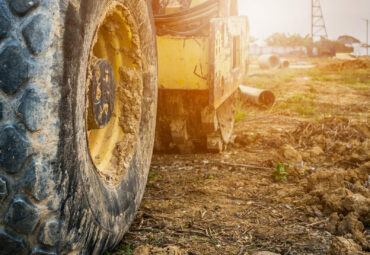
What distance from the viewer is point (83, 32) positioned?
48.8 inches

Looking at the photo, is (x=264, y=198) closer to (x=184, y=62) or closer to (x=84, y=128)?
(x=184, y=62)

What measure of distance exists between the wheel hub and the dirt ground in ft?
1.92

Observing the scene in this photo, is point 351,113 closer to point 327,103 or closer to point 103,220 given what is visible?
point 327,103

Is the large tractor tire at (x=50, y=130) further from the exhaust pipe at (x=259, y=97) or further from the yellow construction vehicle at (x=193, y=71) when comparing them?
the exhaust pipe at (x=259, y=97)

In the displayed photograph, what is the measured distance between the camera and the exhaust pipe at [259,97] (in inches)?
254

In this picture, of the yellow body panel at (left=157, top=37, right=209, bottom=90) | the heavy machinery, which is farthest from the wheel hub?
the yellow body panel at (left=157, top=37, right=209, bottom=90)

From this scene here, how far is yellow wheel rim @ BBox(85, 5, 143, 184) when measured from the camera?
67.7 inches

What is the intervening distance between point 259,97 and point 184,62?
375 centimetres

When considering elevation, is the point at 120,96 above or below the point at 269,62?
below

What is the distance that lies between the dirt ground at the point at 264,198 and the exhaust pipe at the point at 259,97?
1.88 metres

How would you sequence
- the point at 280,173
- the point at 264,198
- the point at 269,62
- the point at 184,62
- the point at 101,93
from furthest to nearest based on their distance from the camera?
the point at 269,62, the point at 280,173, the point at 184,62, the point at 264,198, the point at 101,93

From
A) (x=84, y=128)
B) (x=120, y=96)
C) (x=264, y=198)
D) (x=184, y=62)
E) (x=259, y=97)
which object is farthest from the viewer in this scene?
(x=259, y=97)

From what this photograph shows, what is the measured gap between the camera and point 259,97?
6.44 m

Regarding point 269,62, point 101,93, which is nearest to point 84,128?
point 101,93
